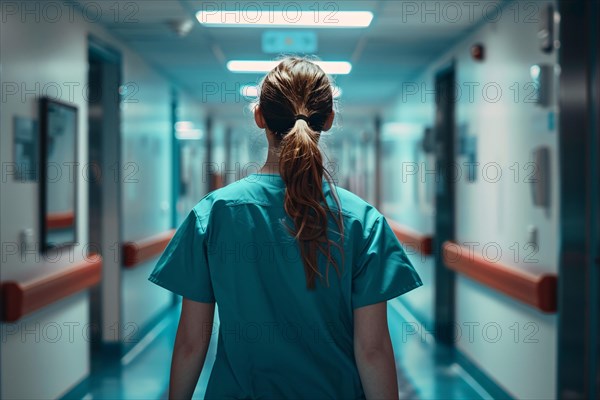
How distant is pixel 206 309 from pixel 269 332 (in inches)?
6.1

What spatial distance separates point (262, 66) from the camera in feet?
21.8

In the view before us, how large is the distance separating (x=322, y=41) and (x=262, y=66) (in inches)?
49.8

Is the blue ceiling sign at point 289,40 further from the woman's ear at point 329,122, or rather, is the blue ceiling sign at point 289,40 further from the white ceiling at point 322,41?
the woman's ear at point 329,122

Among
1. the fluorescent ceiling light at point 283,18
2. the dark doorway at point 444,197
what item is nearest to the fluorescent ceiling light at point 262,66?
the dark doorway at point 444,197

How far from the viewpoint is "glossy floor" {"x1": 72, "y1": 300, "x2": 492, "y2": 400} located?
4.54 metres

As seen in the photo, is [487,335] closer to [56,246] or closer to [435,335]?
[435,335]

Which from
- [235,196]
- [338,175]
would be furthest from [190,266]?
[338,175]

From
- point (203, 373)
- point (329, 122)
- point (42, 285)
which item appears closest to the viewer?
point (329, 122)

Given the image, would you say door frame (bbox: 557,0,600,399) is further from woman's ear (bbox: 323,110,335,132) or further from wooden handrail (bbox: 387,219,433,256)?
wooden handrail (bbox: 387,219,433,256)

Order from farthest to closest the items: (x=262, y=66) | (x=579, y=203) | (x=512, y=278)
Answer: (x=262, y=66), (x=512, y=278), (x=579, y=203)

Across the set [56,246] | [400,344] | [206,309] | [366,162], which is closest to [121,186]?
[56,246]

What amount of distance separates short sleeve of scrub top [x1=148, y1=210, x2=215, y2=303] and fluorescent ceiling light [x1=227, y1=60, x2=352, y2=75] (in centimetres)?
491

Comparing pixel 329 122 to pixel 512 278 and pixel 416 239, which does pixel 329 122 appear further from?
pixel 416 239

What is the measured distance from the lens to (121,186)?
18.1 feet
